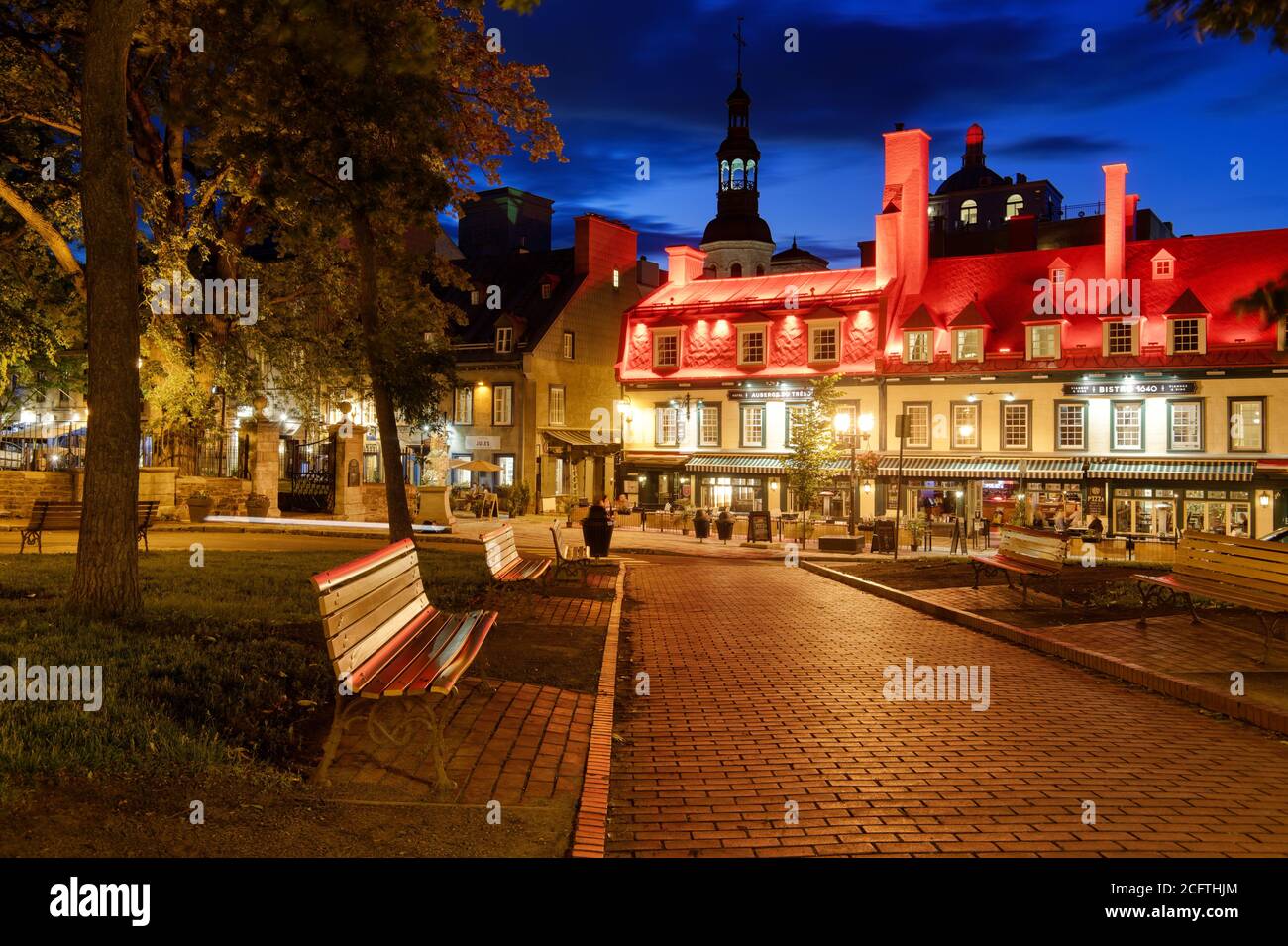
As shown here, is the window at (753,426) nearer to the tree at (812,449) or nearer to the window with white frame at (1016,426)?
the window with white frame at (1016,426)

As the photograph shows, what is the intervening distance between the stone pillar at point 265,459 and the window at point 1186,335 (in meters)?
32.3

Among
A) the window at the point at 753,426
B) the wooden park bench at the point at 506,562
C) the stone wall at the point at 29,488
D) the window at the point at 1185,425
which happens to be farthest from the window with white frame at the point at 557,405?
the wooden park bench at the point at 506,562

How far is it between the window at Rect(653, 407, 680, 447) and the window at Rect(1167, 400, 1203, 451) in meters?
20.6

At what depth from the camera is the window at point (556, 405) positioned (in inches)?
1976

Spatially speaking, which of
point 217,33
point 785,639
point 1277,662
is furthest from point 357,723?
point 217,33

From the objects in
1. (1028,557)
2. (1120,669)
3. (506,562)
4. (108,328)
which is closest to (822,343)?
(1028,557)

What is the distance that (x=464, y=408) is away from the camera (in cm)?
5050

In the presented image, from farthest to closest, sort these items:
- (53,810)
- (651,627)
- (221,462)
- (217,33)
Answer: (221,462), (217,33), (651,627), (53,810)

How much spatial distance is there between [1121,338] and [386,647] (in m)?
38.9

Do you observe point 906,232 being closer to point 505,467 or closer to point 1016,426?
point 1016,426

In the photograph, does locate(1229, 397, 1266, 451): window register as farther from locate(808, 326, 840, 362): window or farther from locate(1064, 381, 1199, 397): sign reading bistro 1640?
locate(808, 326, 840, 362): window

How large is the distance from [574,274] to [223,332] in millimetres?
25328

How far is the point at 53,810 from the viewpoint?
481cm

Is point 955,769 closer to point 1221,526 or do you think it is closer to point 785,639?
point 785,639
